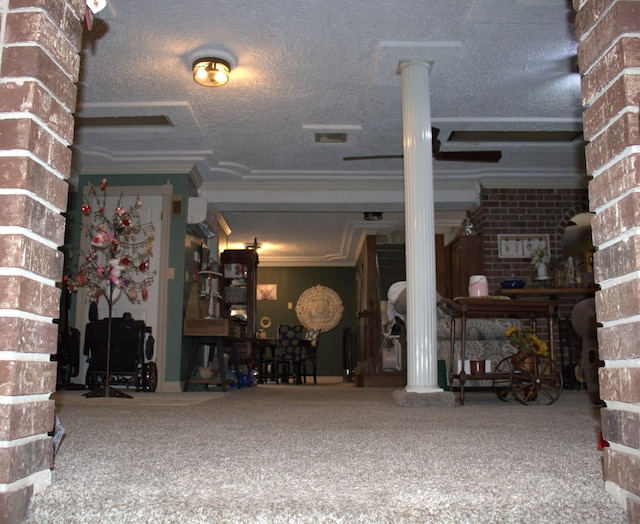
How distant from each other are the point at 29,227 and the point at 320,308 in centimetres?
1223

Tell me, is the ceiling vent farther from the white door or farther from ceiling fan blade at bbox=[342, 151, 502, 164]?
ceiling fan blade at bbox=[342, 151, 502, 164]

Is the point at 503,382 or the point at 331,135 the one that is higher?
the point at 331,135

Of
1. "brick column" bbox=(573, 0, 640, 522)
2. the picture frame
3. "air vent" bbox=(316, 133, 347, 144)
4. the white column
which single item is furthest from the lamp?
the picture frame

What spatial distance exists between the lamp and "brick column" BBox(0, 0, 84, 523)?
11.1 feet

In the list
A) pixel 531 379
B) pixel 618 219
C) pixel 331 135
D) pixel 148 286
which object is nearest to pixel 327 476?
pixel 618 219

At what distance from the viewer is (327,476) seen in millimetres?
1352

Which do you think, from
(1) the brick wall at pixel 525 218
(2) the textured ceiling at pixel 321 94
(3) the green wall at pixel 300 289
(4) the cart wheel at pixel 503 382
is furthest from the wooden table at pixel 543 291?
(3) the green wall at pixel 300 289

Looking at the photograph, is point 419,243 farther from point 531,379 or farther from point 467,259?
point 467,259

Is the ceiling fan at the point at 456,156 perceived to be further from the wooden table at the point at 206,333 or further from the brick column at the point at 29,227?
the brick column at the point at 29,227

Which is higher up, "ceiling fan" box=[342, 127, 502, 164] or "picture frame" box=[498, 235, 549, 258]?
"ceiling fan" box=[342, 127, 502, 164]

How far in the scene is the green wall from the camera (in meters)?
13.2

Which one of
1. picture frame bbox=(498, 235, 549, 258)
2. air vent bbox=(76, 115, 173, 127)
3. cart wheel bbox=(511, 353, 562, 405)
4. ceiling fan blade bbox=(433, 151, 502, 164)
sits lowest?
cart wheel bbox=(511, 353, 562, 405)

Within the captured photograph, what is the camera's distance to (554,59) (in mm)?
4668

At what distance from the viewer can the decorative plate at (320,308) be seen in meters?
13.2
